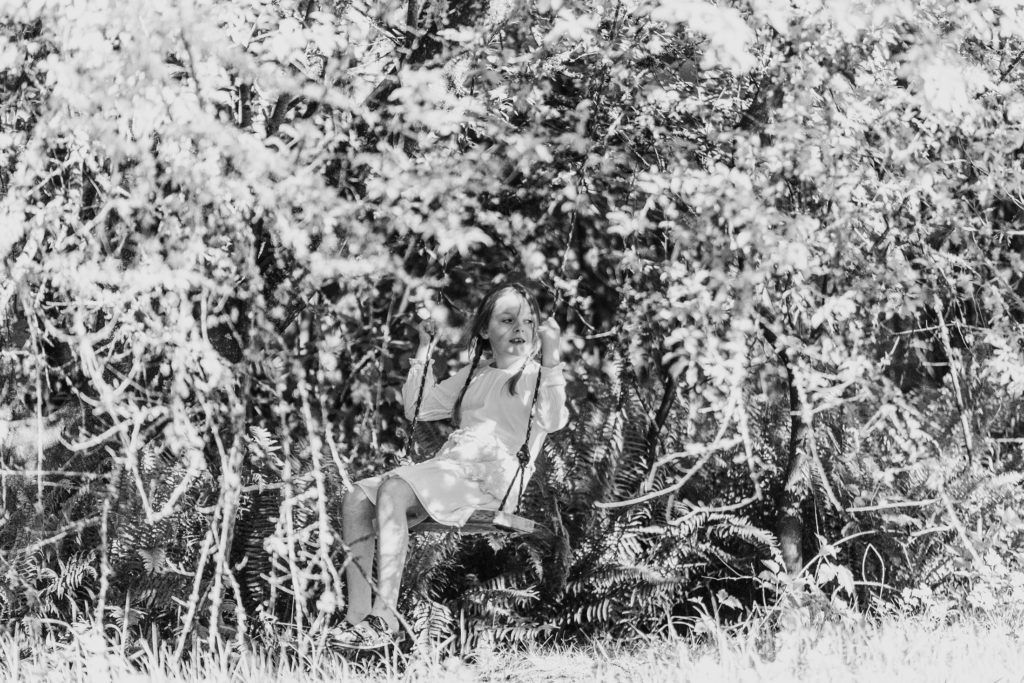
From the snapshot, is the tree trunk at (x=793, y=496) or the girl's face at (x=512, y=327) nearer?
the girl's face at (x=512, y=327)

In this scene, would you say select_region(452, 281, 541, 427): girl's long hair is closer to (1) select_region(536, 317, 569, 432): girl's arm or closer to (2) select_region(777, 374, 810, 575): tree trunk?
(1) select_region(536, 317, 569, 432): girl's arm

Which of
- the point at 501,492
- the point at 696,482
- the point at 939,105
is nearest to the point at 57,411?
the point at 501,492

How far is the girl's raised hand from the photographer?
4.29 metres

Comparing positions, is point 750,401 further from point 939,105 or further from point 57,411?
point 57,411

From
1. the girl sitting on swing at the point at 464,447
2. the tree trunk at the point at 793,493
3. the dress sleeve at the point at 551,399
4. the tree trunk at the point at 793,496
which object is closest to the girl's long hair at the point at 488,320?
the girl sitting on swing at the point at 464,447

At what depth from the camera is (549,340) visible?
4316mm

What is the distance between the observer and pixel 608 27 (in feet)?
16.5

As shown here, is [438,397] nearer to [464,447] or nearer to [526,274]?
[464,447]

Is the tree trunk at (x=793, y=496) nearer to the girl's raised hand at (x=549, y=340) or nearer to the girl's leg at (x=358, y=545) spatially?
the girl's raised hand at (x=549, y=340)

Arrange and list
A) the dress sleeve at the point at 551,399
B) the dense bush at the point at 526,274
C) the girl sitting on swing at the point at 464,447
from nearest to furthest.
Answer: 1. the dense bush at the point at 526,274
2. the girl sitting on swing at the point at 464,447
3. the dress sleeve at the point at 551,399

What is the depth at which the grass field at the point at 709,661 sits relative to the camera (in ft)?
13.5

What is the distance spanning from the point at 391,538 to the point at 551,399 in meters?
0.79

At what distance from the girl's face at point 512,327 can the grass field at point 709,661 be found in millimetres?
1199

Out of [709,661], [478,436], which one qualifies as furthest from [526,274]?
[709,661]
